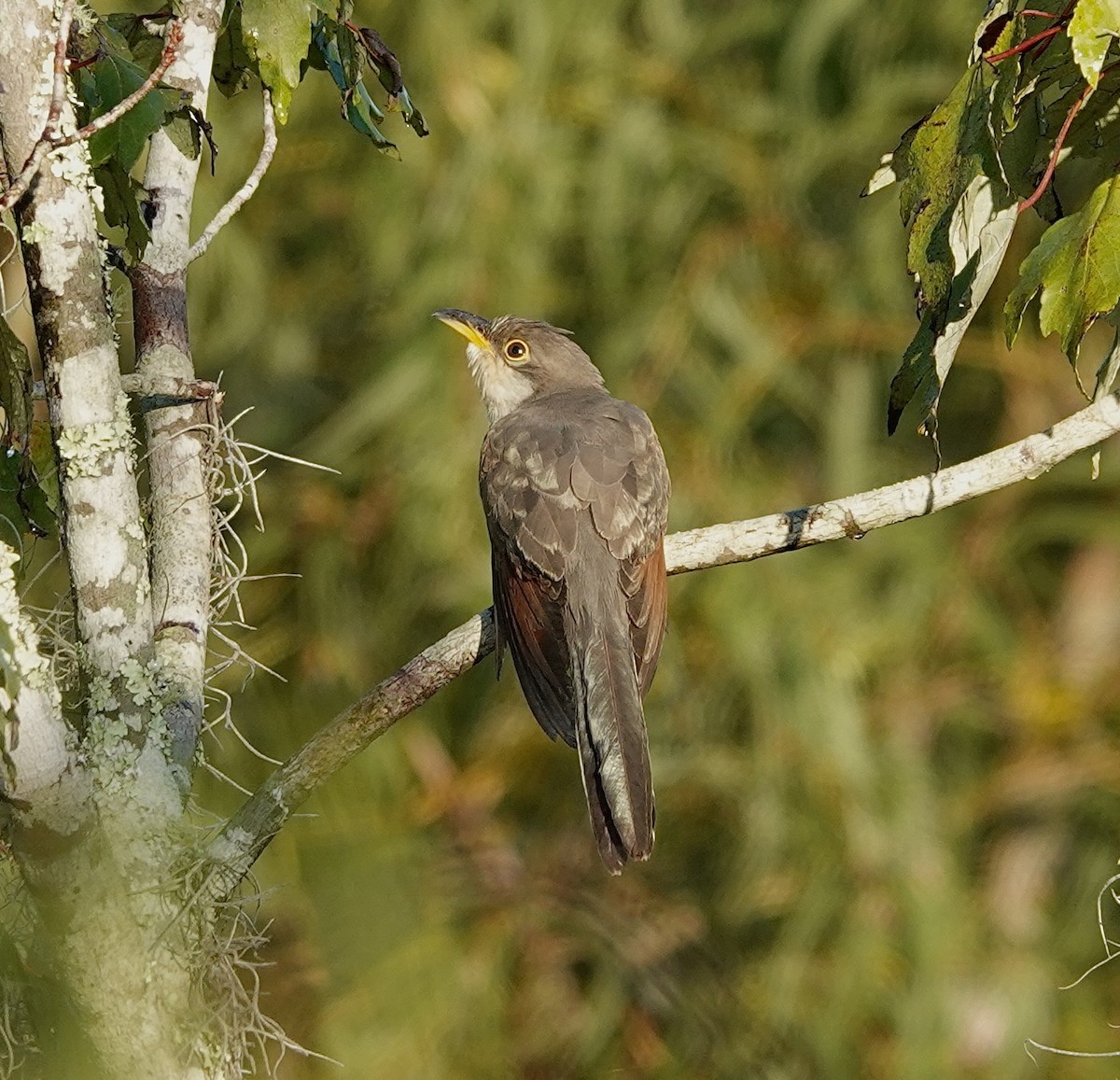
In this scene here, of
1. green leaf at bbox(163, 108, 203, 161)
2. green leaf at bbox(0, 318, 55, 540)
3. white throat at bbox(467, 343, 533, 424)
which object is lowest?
white throat at bbox(467, 343, 533, 424)

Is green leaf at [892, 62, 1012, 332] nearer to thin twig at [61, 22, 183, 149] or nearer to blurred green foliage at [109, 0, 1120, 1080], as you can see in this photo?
thin twig at [61, 22, 183, 149]

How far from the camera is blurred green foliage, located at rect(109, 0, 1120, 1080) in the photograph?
7801mm

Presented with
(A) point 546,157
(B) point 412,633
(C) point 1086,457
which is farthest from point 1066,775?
(A) point 546,157

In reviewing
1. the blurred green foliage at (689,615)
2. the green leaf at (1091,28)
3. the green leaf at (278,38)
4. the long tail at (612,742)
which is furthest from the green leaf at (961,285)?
Answer: the blurred green foliage at (689,615)

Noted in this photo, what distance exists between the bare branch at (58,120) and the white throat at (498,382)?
2.97 metres

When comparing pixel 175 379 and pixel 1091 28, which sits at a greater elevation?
pixel 1091 28

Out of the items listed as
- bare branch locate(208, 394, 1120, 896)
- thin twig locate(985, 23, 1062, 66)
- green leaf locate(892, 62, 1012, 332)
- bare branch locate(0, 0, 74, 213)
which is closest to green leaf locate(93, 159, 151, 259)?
bare branch locate(0, 0, 74, 213)

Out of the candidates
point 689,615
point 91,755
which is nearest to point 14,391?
point 91,755

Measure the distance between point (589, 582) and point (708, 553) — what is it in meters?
0.79

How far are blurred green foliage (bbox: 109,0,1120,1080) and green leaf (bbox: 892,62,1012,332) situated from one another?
502cm

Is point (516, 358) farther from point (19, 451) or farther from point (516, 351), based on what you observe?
point (19, 451)

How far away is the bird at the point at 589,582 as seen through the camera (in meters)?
3.86

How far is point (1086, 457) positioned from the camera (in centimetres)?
864

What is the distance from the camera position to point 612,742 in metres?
3.89
